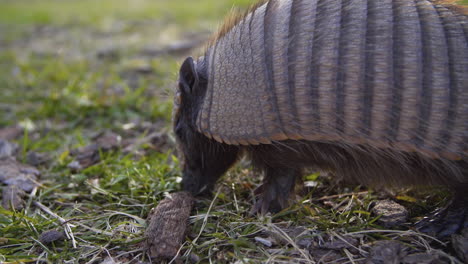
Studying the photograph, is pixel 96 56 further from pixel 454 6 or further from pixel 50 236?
pixel 454 6

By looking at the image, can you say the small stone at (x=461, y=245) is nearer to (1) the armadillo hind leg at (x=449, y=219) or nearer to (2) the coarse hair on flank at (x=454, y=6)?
(1) the armadillo hind leg at (x=449, y=219)

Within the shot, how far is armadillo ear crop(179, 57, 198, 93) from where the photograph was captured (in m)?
3.51

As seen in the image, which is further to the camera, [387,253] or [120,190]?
[120,190]

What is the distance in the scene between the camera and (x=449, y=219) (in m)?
3.12

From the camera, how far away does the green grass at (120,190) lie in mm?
3047

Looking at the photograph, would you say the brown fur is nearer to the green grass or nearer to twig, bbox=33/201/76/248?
the green grass

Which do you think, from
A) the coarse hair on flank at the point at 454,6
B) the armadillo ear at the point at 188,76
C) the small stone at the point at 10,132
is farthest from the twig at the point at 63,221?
the coarse hair on flank at the point at 454,6

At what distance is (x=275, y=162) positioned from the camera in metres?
3.47

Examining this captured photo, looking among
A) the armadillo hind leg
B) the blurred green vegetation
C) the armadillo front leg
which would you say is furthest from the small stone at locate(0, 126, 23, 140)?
the blurred green vegetation

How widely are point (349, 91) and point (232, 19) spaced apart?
1119mm

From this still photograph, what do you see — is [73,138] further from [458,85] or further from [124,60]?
[458,85]

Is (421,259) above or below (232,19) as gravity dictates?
below

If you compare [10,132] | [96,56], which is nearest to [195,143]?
[10,132]

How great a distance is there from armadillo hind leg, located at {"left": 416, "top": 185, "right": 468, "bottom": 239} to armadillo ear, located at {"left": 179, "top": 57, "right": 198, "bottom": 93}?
1836 mm
